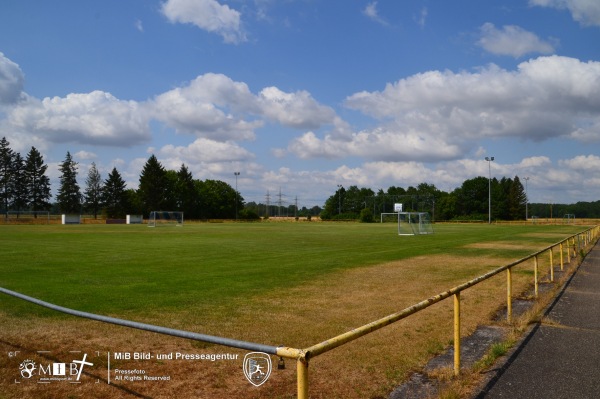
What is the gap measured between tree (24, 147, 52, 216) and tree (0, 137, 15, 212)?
120 inches

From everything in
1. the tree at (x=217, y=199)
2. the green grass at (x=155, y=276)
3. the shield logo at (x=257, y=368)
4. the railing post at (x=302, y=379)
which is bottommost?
the green grass at (x=155, y=276)

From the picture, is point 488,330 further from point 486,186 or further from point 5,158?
point 486,186

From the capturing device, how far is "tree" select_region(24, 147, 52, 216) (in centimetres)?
10019

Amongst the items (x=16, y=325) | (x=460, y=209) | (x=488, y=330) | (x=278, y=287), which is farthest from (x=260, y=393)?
(x=460, y=209)

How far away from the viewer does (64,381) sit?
218 inches

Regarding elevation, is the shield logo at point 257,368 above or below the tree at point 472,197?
below

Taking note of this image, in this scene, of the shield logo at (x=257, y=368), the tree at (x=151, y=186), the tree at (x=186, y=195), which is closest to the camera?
the shield logo at (x=257, y=368)

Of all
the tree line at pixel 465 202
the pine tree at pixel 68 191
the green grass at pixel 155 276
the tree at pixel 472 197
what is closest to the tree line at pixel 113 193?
the pine tree at pixel 68 191

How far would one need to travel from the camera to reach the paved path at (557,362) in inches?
199

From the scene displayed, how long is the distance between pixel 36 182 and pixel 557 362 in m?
112

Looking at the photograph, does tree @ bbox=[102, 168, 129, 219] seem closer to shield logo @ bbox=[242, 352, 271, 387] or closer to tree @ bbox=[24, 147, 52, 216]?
tree @ bbox=[24, 147, 52, 216]

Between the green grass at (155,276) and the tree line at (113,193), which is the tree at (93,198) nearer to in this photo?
the tree line at (113,193)

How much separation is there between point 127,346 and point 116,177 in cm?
10777

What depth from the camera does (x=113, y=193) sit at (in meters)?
107
